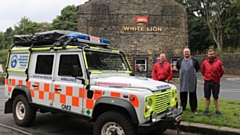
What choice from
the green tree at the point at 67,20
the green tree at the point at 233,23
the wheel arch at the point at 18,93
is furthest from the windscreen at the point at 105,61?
the green tree at the point at 67,20

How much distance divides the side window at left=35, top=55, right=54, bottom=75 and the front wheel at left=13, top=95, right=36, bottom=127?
35.0 inches

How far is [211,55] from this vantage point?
22.0 feet

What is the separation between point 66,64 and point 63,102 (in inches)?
33.7

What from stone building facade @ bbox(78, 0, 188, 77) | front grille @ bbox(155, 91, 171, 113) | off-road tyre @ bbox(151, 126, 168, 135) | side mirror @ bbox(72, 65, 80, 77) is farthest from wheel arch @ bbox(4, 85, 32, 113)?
stone building facade @ bbox(78, 0, 188, 77)

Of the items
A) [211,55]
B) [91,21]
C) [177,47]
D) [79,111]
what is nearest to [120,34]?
[91,21]

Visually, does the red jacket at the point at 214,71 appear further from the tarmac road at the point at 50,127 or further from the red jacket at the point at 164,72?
the tarmac road at the point at 50,127

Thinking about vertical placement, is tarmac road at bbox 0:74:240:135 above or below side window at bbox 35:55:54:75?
below

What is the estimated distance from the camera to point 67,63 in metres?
A: 5.52

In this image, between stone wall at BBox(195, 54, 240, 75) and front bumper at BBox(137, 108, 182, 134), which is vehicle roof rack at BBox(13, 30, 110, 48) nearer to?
front bumper at BBox(137, 108, 182, 134)

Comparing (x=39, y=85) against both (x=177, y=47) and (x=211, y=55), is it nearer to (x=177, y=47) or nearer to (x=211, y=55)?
(x=211, y=55)

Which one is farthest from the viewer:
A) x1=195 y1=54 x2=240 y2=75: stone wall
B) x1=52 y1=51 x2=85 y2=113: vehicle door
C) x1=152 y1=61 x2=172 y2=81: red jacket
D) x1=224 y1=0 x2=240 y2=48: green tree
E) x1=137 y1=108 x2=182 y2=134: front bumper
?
x1=224 y1=0 x2=240 y2=48: green tree

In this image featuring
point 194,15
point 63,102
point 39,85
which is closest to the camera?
point 63,102

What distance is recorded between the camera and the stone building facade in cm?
2320

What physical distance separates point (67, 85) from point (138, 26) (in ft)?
61.0
